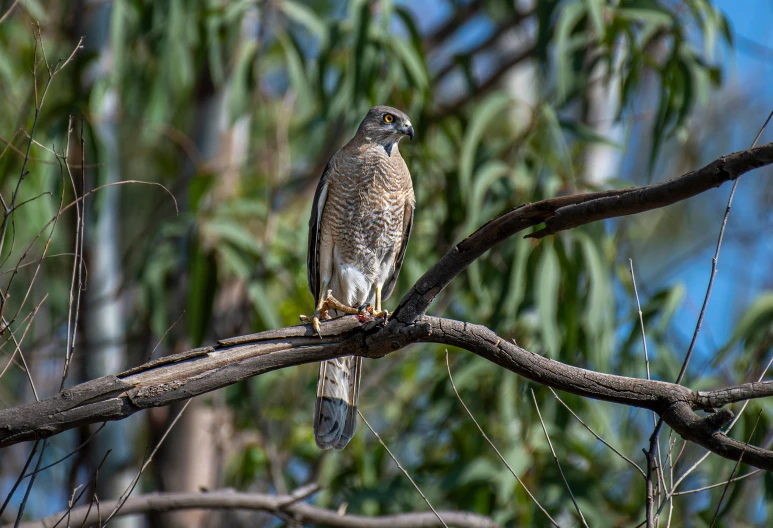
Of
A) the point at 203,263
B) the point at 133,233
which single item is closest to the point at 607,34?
the point at 203,263

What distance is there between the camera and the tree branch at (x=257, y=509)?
3287 mm

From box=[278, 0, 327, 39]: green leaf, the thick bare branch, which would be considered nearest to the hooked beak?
box=[278, 0, 327, 39]: green leaf

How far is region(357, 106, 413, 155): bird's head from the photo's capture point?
4.08 meters

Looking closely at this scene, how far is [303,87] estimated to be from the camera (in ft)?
16.8

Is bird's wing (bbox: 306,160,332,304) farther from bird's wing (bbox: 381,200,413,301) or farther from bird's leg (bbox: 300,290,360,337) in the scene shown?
bird's leg (bbox: 300,290,360,337)

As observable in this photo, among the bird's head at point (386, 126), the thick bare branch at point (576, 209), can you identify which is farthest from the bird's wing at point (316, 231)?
the thick bare branch at point (576, 209)

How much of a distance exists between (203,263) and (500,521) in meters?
2.06

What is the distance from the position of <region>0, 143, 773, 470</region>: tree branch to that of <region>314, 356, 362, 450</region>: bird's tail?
38.8 inches

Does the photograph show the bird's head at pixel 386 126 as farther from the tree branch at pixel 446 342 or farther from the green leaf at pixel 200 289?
the tree branch at pixel 446 342

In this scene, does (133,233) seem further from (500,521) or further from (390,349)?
(390,349)

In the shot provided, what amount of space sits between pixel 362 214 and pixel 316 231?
10.0 inches

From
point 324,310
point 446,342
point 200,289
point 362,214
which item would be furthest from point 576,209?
point 200,289

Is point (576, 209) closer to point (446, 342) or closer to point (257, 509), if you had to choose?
point (446, 342)

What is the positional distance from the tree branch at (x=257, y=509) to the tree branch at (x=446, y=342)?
116cm
